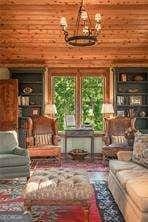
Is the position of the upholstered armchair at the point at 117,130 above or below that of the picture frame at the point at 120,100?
below

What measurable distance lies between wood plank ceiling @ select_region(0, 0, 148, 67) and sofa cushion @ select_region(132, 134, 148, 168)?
3.45 meters

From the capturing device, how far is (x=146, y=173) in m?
5.39

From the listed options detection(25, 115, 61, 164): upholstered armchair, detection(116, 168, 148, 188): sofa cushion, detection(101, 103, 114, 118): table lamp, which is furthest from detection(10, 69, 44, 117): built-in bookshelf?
detection(116, 168, 148, 188): sofa cushion

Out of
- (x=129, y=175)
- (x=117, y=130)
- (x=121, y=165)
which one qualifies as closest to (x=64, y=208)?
(x=129, y=175)

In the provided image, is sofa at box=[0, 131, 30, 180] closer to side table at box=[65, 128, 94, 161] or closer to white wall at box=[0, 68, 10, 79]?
side table at box=[65, 128, 94, 161]

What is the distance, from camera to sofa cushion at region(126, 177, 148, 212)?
404 centimetres

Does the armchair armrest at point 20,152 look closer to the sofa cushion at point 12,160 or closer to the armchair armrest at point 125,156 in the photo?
the sofa cushion at point 12,160

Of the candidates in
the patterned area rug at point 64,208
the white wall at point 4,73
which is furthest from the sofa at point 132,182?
the white wall at point 4,73

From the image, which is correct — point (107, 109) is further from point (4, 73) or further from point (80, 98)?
point (4, 73)

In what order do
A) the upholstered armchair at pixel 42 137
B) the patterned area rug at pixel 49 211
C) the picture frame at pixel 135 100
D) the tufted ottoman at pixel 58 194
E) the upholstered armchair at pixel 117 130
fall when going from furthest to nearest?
the picture frame at pixel 135 100 → the upholstered armchair at pixel 117 130 → the upholstered armchair at pixel 42 137 → the patterned area rug at pixel 49 211 → the tufted ottoman at pixel 58 194

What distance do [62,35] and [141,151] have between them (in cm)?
455

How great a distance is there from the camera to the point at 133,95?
36.7 feet

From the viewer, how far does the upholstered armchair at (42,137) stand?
934cm

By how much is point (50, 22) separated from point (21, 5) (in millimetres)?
817
